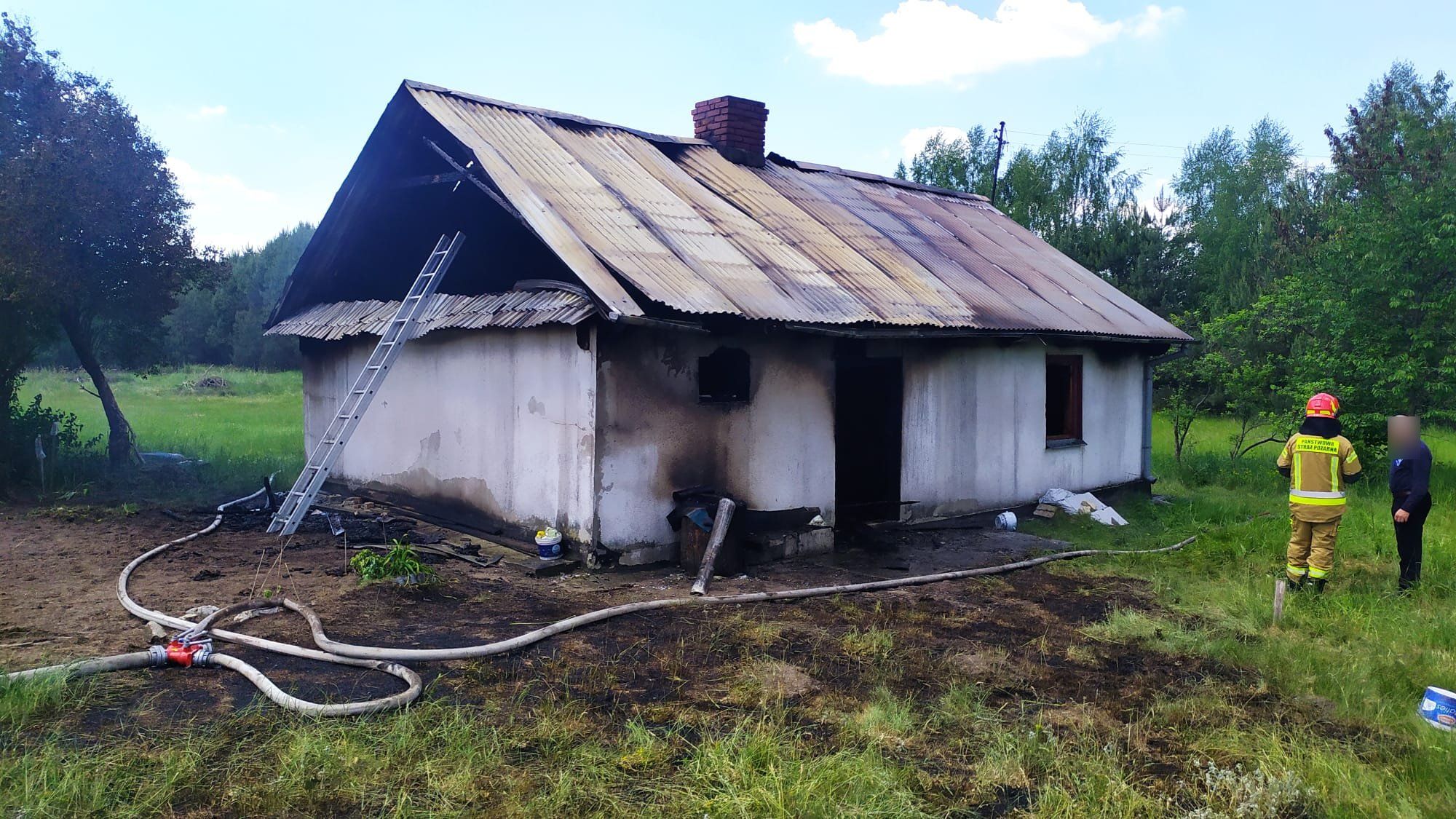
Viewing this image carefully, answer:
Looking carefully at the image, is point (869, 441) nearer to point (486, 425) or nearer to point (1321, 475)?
point (486, 425)

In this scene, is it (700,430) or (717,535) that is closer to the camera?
(717,535)

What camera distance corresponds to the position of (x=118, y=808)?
3.86 m

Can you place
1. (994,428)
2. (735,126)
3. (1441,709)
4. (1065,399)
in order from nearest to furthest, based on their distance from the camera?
(1441,709)
(994,428)
(1065,399)
(735,126)

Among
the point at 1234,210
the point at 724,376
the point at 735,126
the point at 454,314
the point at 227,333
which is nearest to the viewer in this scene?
the point at 724,376

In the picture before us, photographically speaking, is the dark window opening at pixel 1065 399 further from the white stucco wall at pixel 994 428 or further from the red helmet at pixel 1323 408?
the red helmet at pixel 1323 408

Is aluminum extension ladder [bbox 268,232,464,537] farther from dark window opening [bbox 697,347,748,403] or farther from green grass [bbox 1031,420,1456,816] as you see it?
green grass [bbox 1031,420,1456,816]

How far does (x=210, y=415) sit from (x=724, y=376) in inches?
795

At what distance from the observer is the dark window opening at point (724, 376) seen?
922cm

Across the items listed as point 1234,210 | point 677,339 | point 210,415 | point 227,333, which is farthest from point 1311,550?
point 227,333

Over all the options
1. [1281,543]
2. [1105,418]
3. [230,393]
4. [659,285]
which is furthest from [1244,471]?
[230,393]

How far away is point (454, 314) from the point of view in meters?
9.84

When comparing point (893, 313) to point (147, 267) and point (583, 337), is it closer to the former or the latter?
point (583, 337)

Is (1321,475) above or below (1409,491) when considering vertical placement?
above

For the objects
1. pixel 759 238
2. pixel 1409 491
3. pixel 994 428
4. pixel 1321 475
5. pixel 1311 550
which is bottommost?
pixel 1311 550
